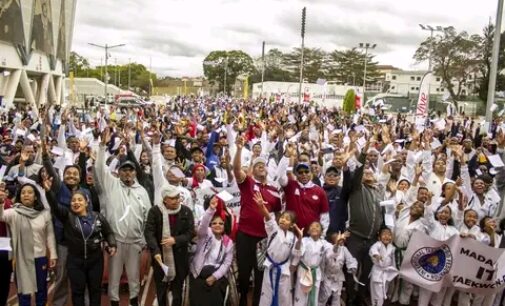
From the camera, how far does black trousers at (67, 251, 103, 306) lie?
16.1 ft

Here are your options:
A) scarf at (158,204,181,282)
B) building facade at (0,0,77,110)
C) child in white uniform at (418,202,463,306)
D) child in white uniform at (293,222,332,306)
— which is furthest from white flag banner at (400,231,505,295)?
building facade at (0,0,77,110)

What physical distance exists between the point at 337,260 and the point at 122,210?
91.4 inches

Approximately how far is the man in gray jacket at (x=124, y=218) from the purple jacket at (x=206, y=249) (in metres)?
0.64

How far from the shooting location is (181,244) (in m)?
5.00

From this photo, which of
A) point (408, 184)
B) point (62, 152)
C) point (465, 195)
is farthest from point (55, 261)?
point (465, 195)

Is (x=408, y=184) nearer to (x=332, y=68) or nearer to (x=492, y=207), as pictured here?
(x=492, y=207)

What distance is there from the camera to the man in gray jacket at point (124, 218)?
5.21 m

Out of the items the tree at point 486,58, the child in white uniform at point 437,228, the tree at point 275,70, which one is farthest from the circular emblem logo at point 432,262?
the tree at point 275,70

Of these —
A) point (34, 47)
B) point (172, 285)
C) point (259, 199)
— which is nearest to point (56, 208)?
point (172, 285)

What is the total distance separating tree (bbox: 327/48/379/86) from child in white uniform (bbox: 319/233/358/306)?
82.5m

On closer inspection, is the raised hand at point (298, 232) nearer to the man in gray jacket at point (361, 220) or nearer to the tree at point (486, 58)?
the man in gray jacket at point (361, 220)

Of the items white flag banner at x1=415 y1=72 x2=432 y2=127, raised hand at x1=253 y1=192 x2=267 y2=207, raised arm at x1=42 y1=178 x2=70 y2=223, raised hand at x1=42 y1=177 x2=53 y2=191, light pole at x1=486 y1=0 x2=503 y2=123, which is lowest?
raised arm at x1=42 y1=178 x2=70 y2=223

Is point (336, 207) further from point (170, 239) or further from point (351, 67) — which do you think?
point (351, 67)

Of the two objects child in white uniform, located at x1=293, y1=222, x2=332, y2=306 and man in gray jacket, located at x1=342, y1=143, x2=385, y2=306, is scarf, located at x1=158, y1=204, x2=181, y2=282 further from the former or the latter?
man in gray jacket, located at x1=342, y1=143, x2=385, y2=306
